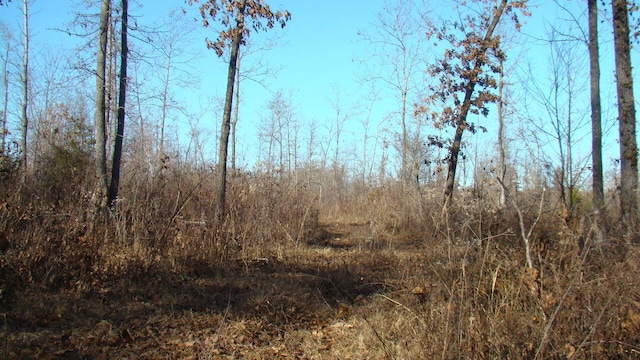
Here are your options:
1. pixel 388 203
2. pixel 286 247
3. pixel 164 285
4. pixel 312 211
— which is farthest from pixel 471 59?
pixel 164 285

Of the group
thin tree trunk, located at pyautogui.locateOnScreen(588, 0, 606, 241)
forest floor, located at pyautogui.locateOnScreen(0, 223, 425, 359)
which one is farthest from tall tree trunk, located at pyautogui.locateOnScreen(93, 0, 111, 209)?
thin tree trunk, located at pyautogui.locateOnScreen(588, 0, 606, 241)

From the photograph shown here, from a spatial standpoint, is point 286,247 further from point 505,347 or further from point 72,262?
point 505,347

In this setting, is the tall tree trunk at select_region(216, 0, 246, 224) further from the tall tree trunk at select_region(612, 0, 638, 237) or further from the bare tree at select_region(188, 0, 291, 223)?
the tall tree trunk at select_region(612, 0, 638, 237)

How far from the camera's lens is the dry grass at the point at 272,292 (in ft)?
9.73

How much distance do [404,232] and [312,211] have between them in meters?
2.28

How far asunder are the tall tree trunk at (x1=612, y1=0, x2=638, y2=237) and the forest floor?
5076 millimetres

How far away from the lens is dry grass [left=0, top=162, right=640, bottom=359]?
2.96 meters

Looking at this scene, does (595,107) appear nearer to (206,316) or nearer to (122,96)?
(206,316)

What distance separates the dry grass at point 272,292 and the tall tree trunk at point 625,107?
2.18 metres

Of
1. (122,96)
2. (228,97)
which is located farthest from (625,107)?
(122,96)

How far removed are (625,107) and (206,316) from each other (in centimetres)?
769

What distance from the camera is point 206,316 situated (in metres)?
4.21

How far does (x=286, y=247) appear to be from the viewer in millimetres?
7223

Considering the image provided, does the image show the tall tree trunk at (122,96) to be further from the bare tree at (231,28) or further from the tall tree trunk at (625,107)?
the tall tree trunk at (625,107)
